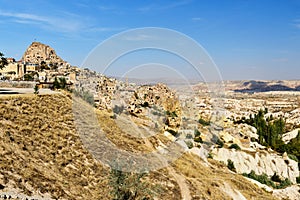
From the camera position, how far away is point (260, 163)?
32.2 meters

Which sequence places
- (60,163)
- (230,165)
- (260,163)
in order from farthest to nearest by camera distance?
(260,163), (230,165), (60,163)

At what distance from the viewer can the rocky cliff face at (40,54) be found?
81.4m

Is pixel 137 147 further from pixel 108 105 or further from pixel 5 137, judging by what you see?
pixel 5 137

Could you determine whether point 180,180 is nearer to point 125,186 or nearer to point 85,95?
point 125,186

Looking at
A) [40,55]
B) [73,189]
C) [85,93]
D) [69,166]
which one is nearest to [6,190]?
[73,189]

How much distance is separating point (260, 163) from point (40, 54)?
69.7 m

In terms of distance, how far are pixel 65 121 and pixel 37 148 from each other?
14.7 feet

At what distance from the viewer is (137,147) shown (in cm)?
1593

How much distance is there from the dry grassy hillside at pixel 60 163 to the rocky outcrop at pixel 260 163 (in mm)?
11884

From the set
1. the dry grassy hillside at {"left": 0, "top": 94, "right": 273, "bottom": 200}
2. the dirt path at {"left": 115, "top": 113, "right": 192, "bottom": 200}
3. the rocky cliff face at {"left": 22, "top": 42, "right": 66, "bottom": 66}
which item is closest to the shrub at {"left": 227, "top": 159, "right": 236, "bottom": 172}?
the dry grassy hillside at {"left": 0, "top": 94, "right": 273, "bottom": 200}

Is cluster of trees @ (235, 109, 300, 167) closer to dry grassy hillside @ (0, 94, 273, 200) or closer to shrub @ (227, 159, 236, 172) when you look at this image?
shrub @ (227, 159, 236, 172)

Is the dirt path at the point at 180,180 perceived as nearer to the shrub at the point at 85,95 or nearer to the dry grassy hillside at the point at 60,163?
the dry grassy hillside at the point at 60,163

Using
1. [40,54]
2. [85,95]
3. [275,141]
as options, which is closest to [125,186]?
[85,95]

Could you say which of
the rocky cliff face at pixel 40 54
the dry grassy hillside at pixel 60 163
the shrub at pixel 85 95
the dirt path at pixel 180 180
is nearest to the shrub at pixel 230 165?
the dry grassy hillside at pixel 60 163
